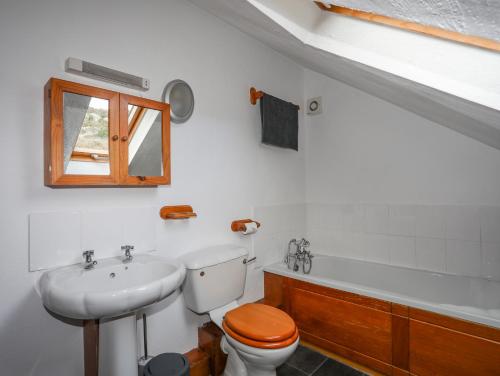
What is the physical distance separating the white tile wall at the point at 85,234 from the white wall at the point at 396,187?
1.83 meters

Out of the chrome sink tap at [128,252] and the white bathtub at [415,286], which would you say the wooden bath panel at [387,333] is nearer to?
the white bathtub at [415,286]

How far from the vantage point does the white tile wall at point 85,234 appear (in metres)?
1.23

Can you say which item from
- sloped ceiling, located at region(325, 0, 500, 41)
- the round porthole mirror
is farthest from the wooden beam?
the round porthole mirror

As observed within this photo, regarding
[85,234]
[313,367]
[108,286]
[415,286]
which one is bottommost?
[313,367]

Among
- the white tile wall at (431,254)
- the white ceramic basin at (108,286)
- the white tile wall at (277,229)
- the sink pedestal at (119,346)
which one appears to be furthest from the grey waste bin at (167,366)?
the white tile wall at (431,254)

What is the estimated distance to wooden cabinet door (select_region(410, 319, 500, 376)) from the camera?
56.5 inches

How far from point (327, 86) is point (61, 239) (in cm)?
257

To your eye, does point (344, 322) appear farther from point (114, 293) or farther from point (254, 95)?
point (254, 95)

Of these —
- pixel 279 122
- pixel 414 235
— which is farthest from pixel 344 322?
pixel 279 122

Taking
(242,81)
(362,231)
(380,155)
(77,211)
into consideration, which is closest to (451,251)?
(362,231)

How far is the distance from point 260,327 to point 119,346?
697 mm

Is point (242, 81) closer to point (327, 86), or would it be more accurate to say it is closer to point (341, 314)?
point (327, 86)

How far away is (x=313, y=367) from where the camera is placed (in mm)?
1886

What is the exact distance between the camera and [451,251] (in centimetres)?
212
